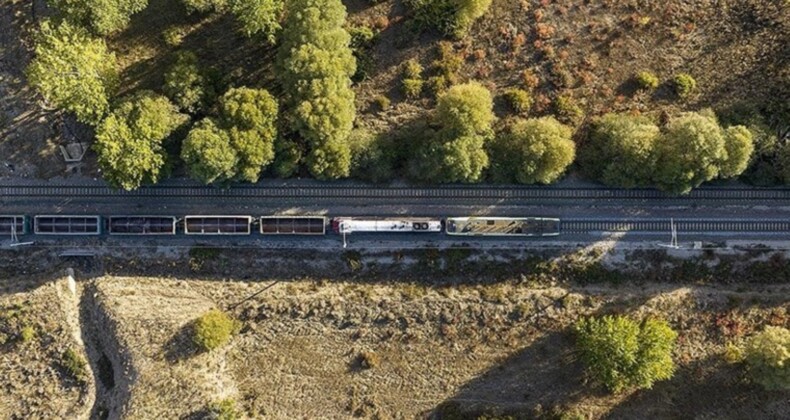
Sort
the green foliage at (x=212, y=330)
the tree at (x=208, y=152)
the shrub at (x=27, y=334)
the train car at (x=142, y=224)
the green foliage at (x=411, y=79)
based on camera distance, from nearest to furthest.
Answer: the tree at (x=208, y=152), the green foliage at (x=212, y=330), the shrub at (x=27, y=334), the train car at (x=142, y=224), the green foliage at (x=411, y=79)

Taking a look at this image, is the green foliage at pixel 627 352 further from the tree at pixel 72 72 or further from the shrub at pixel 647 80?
the tree at pixel 72 72

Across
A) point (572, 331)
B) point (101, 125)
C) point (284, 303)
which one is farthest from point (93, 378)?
point (572, 331)

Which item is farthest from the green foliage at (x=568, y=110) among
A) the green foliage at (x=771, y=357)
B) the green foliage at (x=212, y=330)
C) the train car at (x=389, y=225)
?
the green foliage at (x=212, y=330)

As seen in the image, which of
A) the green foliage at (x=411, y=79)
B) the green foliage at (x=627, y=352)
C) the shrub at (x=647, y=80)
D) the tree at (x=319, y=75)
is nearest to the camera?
the tree at (x=319, y=75)

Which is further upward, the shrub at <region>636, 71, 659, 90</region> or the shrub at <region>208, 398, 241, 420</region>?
the shrub at <region>636, 71, 659, 90</region>

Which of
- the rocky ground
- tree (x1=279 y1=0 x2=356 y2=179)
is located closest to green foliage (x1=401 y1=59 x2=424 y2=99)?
tree (x1=279 y1=0 x2=356 y2=179)

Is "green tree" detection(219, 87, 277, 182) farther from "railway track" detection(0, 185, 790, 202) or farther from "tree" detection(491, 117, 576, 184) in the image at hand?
"tree" detection(491, 117, 576, 184)

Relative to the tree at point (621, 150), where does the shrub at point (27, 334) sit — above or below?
below
